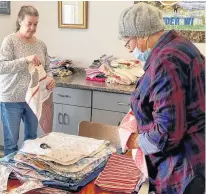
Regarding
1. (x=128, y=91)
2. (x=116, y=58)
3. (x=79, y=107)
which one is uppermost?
(x=116, y=58)

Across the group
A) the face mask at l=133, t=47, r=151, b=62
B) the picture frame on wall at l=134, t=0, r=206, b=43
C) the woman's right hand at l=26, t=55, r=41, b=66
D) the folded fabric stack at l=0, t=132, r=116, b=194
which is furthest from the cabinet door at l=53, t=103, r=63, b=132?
the face mask at l=133, t=47, r=151, b=62

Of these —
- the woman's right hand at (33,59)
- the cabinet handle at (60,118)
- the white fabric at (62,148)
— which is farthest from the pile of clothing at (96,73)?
the white fabric at (62,148)

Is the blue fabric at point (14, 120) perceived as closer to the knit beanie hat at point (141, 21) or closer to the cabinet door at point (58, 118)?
the cabinet door at point (58, 118)

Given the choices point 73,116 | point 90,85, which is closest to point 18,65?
point 90,85

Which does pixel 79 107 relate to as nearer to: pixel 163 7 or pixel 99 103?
pixel 99 103

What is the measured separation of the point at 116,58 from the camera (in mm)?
3281

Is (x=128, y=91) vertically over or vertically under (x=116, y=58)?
under

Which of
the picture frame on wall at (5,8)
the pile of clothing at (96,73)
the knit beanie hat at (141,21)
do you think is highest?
the picture frame on wall at (5,8)

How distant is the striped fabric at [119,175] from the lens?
1416mm

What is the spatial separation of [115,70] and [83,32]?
63 cm

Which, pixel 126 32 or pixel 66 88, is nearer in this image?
pixel 126 32

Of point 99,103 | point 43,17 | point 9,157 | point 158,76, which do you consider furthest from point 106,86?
point 158,76

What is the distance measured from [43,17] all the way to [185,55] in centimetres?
255

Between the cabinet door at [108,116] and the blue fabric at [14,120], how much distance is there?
55 cm
